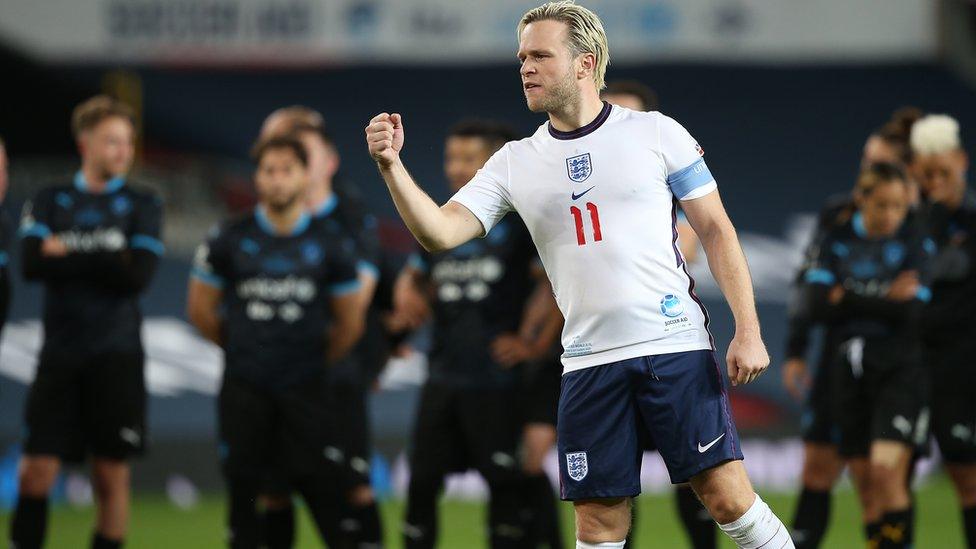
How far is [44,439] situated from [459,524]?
3.40m

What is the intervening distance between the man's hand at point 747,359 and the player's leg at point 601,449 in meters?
0.27

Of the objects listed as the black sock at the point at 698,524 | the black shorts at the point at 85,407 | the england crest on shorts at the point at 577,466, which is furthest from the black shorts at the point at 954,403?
the black shorts at the point at 85,407

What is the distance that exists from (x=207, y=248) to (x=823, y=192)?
770 centimetres

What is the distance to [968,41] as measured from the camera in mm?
12414

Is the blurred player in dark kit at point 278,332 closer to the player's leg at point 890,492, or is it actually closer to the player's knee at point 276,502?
the player's knee at point 276,502

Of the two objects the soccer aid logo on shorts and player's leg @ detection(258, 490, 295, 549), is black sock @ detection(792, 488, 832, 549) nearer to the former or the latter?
player's leg @ detection(258, 490, 295, 549)

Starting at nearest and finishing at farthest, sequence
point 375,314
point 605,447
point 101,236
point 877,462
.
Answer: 1. point 605,447
2. point 877,462
3. point 101,236
4. point 375,314

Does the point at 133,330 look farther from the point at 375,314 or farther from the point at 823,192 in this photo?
the point at 823,192

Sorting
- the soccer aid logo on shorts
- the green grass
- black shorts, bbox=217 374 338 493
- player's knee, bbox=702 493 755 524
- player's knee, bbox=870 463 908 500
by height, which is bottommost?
the green grass

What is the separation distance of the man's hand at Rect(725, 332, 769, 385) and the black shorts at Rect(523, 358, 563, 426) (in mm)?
2206

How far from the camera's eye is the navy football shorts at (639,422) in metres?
4.33

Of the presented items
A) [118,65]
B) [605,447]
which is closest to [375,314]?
[605,447]

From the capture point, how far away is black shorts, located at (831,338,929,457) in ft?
20.2

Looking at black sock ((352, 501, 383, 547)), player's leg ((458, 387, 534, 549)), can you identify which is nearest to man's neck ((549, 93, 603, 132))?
player's leg ((458, 387, 534, 549))
